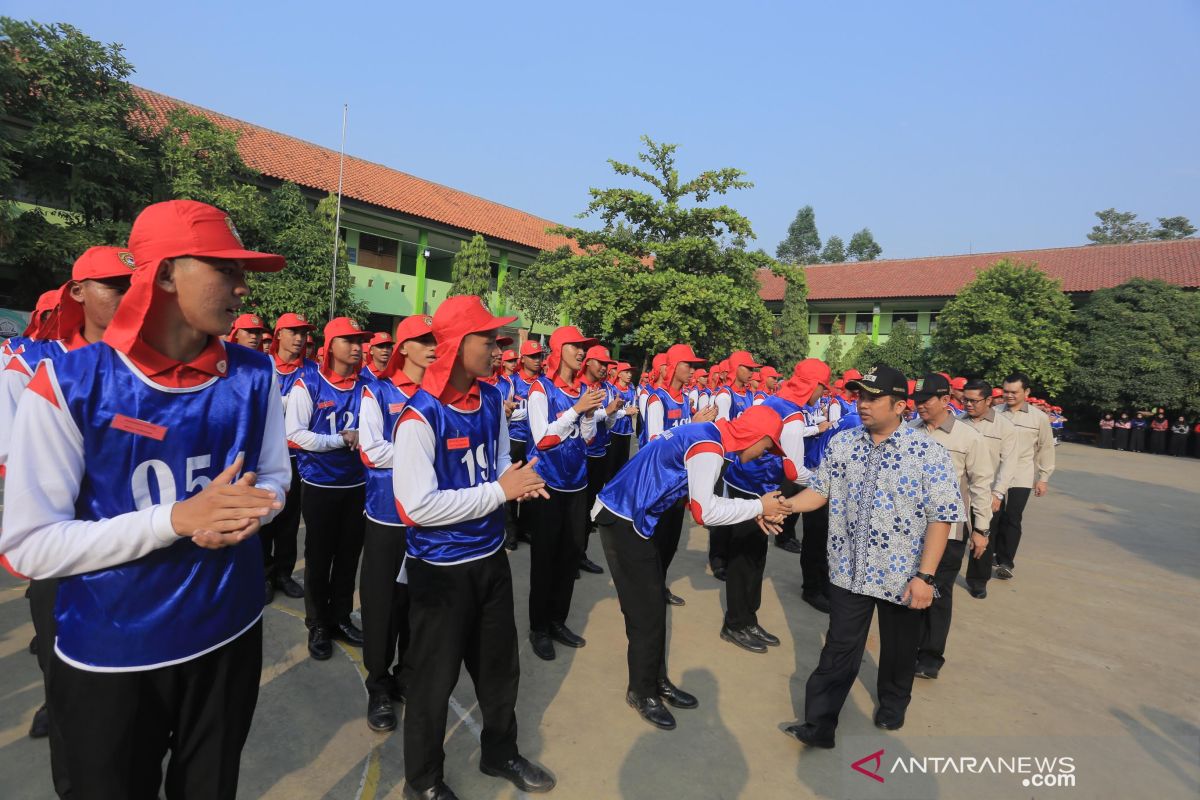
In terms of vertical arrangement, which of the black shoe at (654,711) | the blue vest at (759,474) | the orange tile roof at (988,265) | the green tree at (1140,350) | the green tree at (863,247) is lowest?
the black shoe at (654,711)

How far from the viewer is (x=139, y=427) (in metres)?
1.64

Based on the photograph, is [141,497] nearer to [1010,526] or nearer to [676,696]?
[676,696]

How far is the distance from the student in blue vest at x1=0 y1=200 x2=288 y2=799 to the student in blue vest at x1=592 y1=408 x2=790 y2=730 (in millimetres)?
2260

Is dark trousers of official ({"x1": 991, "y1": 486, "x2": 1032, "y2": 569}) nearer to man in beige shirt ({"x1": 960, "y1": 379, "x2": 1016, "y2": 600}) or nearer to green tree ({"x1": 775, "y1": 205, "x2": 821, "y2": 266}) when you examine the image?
man in beige shirt ({"x1": 960, "y1": 379, "x2": 1016, "y2": 600})

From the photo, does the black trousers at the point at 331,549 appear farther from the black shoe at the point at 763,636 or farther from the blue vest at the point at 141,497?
the black shoe at the point at 763,636

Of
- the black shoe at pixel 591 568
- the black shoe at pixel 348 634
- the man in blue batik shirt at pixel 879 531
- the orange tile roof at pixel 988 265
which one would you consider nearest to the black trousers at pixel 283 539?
the black shoe at pixel 348 634

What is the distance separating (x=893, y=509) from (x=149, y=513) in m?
3.39

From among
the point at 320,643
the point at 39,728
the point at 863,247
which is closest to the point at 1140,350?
the point at 320,643

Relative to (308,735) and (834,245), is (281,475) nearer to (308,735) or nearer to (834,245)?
(308,735)

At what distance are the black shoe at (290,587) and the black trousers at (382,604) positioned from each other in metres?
2.00

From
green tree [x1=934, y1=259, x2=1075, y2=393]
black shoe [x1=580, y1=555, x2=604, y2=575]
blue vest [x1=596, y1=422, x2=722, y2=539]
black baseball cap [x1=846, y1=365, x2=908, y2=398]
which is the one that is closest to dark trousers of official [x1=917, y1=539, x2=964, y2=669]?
black baseball cap [x1=846, y1=365, x2=908, y2=398]

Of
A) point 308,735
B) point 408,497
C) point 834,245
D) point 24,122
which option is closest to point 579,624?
point 308,735

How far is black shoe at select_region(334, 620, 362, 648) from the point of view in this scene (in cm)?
444

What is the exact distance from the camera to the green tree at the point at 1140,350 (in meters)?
24.1
